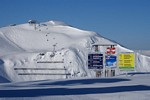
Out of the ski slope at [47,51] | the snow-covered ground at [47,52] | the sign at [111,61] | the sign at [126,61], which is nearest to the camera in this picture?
the sign at [111,61]

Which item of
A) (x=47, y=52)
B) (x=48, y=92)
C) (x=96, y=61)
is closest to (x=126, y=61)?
(x=96, y=61)

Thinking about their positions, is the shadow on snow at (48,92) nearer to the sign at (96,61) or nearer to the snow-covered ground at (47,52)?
the sign at (96,61)

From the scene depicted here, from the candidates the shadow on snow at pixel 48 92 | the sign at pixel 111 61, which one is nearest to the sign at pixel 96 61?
the sign at pixel 111 61

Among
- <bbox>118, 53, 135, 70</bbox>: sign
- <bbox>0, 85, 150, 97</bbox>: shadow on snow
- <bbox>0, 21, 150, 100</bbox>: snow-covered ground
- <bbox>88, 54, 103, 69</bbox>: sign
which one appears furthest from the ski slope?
<bbox>0, 85, 150, 97</bbox>: shadow on snow

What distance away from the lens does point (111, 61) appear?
142ft

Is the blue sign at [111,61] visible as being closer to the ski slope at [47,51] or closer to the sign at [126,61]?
the sign at [126,61]

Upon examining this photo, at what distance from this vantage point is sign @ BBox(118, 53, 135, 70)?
1716 inches

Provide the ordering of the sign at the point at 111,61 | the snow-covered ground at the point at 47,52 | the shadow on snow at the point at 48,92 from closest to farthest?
1. the shadow on snow at the point at 48,92
2. the sign at the point at 111,61
3. the snow-covered ground at the point at 47,52

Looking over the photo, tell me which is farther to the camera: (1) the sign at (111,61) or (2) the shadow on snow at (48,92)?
(1) the sign at (111,61)

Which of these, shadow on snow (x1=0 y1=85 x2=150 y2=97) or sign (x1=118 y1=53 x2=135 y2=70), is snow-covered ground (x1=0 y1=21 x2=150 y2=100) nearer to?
sign (x1=118 y1=53 x2=135 y2=70)

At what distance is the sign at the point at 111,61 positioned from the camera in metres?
43.2

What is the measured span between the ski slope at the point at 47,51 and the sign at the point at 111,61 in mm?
29811

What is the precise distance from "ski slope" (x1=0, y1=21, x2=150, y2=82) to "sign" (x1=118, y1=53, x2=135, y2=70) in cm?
2994

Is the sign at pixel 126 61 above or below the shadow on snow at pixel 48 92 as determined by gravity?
above
